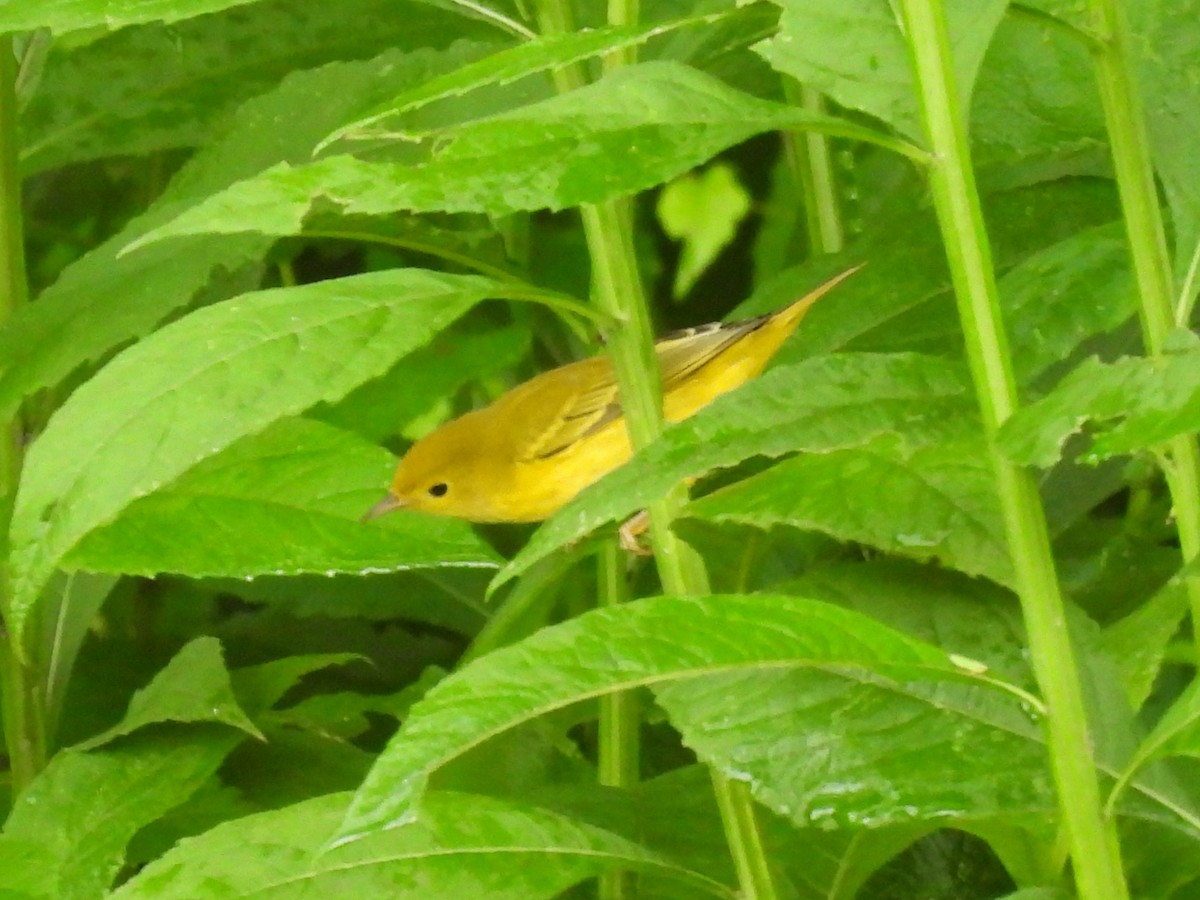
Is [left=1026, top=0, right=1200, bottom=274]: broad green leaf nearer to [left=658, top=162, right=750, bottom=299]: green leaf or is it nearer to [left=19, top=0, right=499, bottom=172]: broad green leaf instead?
[left=19, top=0, right=499, bottom=172]: broad green leaf

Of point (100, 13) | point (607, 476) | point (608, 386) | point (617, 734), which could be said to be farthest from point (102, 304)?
point (608, 386)

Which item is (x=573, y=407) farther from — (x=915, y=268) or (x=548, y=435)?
(x=915, y=268)

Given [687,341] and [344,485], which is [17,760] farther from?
[687,341]

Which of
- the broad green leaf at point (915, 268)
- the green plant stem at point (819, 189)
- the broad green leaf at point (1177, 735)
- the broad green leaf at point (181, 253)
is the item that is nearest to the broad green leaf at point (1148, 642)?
the broad green leaf at point (1177, 735)

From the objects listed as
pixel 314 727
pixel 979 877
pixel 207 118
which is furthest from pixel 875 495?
pixel 207 118

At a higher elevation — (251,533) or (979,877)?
(251,533)

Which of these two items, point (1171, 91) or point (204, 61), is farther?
point (204, 61)
